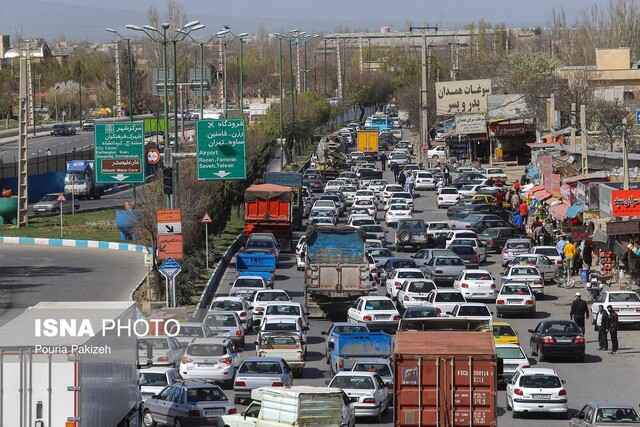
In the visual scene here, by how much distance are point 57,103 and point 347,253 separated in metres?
129

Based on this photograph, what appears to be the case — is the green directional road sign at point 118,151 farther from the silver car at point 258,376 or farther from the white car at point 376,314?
the silver car at point 258,376

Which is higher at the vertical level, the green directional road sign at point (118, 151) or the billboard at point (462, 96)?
the billboard at point (462, 96)

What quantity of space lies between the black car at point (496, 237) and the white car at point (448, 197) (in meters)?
15.2

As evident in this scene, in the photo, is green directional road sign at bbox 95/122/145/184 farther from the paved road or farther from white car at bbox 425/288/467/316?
white car at bbox 425/288/467/316

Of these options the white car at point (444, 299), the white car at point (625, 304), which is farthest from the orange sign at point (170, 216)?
the white car at point (625, 304)

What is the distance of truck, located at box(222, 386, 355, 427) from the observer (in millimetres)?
22438

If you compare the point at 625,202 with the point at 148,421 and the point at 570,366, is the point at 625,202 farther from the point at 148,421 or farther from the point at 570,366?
the point at 148,421

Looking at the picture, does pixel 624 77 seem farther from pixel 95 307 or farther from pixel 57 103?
pixel 95 307


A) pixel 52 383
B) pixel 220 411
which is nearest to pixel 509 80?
pixel 220 411

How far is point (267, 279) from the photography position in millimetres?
47438

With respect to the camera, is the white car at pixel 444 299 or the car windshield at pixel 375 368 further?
the white car at pixel 444 299

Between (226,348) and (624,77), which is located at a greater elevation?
(624,77)

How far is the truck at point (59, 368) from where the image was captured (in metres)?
16.3

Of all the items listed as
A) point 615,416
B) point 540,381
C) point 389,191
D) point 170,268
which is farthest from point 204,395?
point 389,191
